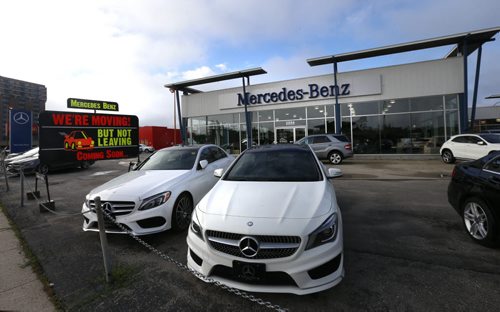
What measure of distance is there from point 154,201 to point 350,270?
9.81ft

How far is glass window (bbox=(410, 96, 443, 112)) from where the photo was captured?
16.6 metres

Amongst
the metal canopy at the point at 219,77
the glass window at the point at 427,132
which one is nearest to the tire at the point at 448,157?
the glass window at the point at 427,132

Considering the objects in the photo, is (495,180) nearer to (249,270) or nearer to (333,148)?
(249,270)

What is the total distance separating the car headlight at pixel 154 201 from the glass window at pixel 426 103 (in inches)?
702

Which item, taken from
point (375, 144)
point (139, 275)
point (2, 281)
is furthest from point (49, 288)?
point (375, 144)

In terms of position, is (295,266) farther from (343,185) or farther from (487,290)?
(343,185)

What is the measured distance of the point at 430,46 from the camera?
1608cm

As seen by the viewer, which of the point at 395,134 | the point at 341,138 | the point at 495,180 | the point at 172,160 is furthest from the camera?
the point at 395,134

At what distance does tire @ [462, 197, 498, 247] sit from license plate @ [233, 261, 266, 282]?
131 inches

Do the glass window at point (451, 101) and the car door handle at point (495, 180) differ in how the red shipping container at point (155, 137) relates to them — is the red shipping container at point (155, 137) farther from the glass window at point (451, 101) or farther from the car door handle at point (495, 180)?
the car door handle at point (495, 180)

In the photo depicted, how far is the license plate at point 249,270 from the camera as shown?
241 cm

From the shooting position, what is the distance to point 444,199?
254 inches

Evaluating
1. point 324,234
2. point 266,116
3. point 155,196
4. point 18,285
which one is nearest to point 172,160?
point 155,196

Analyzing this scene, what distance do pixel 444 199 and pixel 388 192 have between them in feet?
4.29
